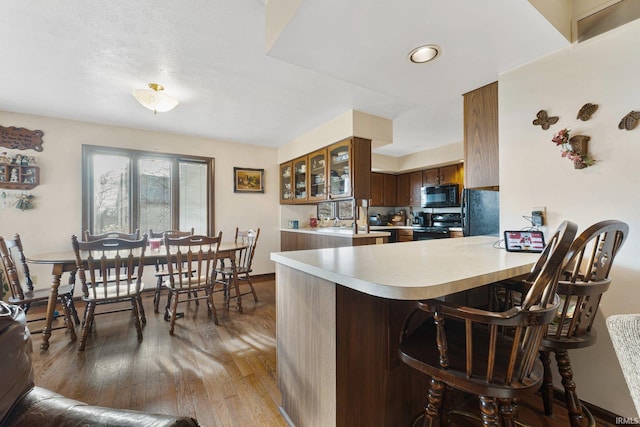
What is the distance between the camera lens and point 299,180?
4402 millimetres

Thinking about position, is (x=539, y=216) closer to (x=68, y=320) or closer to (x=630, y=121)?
(x=630, y=121)

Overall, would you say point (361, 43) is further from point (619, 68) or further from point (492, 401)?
point (492, 401)

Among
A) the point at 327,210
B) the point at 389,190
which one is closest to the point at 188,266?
the point at 327,210

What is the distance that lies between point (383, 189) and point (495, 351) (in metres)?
5.09

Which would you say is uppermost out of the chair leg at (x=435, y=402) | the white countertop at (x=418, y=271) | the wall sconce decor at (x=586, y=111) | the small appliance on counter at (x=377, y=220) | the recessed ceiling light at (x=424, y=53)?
the recessed ceiling light at (x=424, y=53)

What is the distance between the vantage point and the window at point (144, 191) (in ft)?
11.5

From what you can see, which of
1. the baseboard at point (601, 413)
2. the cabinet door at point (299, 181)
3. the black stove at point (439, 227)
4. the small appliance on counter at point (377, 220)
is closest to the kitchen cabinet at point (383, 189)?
the small appliance on counter at point (377, 220)

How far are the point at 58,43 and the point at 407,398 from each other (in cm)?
311

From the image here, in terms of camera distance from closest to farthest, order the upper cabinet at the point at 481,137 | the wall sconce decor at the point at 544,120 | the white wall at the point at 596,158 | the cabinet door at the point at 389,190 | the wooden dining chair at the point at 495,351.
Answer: the wooden dining chair at the point at 495,351
the white wall at the point at 596,158
the wall sconce decor at the point at 544,120
the upper cabinet at the point at 481,137
the cabinet door at the point at 389,190

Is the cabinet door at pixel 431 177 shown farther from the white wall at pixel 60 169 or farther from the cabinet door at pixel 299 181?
the white wall at pixel 60 169

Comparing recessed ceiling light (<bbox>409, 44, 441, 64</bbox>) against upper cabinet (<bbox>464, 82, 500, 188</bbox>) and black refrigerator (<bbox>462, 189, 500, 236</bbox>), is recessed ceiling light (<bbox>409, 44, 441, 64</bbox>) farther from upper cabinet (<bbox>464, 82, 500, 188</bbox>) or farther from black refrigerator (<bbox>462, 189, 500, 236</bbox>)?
black refrigerator (<bbox>462, 189, 500, 236</bbox>)

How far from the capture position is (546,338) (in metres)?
1.10

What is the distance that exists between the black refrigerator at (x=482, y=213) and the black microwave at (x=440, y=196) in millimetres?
2166

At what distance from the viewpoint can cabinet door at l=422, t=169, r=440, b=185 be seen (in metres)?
5.12
